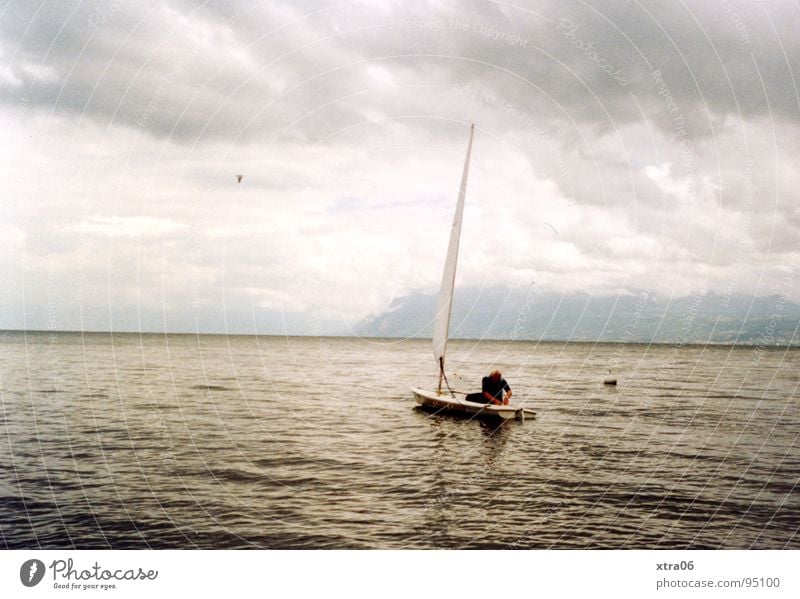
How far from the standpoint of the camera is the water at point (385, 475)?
509 inches

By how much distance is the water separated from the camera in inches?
509

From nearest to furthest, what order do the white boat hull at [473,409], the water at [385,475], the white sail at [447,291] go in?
the water at [385,475]
the white sail at [447,291]
the white boat hull at [473,409]

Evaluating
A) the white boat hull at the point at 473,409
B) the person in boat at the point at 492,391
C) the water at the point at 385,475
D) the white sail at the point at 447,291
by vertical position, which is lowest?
the water at the point at 385,475

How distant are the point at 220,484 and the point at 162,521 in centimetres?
317

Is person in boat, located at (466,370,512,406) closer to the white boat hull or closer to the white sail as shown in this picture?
the white boat hull

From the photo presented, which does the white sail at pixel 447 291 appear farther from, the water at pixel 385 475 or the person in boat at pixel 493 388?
the water at pixel 385 475
